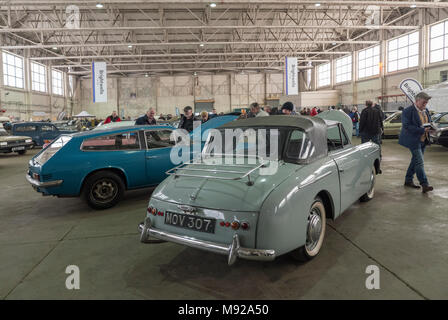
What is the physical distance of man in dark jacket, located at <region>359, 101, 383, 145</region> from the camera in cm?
737

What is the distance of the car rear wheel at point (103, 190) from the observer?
511 cm

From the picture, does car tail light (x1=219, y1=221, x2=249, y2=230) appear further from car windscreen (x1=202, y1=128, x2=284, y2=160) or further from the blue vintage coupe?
the blue vintage coupe

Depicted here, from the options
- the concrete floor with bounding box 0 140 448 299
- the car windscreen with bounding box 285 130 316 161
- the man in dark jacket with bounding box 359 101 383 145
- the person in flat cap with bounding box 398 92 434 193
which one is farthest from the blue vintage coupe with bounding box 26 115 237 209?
the man in dark jacket with bounding box 359 101 383 145

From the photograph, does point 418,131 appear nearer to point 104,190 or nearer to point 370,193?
point 370,193

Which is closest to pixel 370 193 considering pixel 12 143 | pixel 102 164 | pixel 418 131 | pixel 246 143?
pixel 418 131

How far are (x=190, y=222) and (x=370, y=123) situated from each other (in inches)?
244

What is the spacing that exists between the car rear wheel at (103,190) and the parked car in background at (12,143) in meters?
9.90

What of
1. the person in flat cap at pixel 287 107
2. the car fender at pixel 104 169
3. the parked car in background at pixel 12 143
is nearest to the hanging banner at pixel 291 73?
the person in flat cap at pixel 287 107

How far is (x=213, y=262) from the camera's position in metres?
3.20

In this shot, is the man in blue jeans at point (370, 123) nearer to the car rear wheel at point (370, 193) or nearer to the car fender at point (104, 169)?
the car rear wheel at point (370, 193)

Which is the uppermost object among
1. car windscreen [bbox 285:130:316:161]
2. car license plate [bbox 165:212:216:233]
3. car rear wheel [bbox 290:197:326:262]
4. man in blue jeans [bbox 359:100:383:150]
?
man in blue jeans [bbox 359:100:383:150]

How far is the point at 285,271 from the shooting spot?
295cm

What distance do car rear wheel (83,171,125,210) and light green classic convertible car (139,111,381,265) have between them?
7.34 feet

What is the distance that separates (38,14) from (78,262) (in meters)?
22.7
